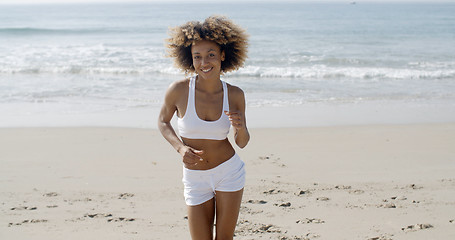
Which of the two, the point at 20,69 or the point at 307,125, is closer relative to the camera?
the point at 307,125

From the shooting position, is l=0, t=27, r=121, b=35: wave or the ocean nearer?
the ocean

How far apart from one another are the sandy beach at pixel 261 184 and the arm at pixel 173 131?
1627 mm

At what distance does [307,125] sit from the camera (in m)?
9.49

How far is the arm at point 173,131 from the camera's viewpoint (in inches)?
124

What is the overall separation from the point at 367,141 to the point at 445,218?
11.1 feet

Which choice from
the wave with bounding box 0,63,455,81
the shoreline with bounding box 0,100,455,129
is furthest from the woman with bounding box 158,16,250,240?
the wave with bounding box 0,63,455,81

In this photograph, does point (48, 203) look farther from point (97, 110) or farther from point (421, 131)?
point (421, 131)

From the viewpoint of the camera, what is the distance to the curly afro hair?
330cm

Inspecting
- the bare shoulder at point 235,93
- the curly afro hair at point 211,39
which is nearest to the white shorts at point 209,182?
the bare shoulder at point 235,93

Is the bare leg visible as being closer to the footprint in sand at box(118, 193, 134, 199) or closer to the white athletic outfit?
the white athletic outfit

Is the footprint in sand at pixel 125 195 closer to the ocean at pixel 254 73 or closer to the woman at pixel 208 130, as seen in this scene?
the woman at pixel 208 130

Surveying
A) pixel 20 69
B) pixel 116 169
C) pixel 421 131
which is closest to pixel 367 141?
pixel 421 131

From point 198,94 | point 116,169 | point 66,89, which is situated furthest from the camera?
point 66,89

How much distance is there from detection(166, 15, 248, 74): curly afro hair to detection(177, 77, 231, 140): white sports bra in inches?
12.2
